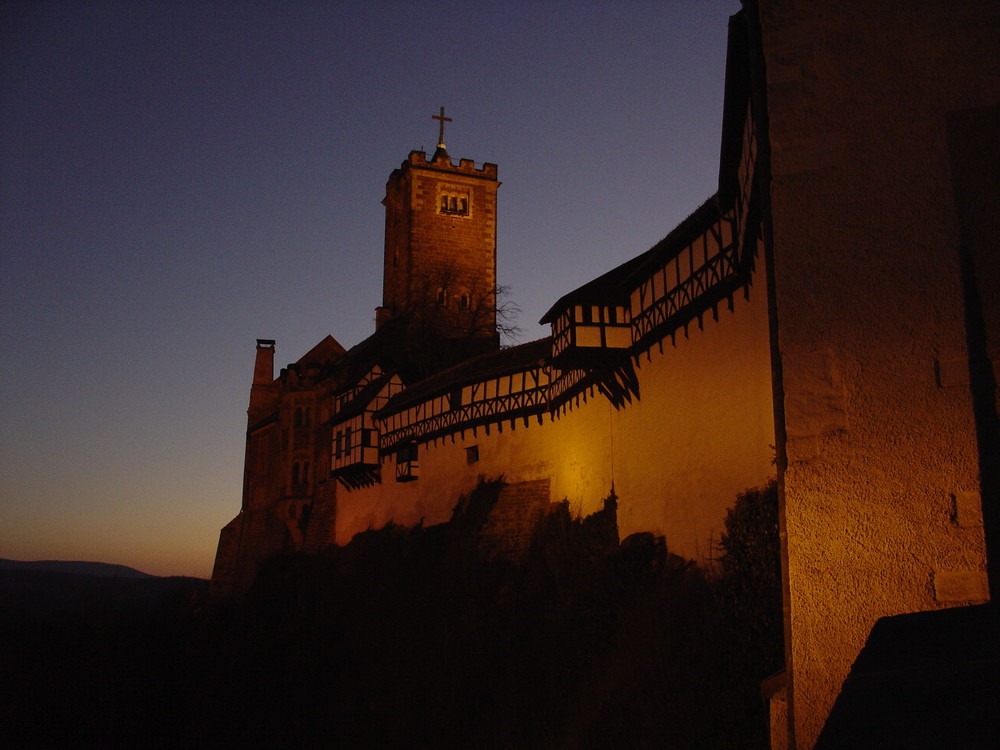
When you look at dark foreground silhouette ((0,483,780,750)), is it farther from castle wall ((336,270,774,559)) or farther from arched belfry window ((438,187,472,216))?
arched belfry window ((438,187,472,216))


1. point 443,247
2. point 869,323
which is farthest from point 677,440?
point 443,247

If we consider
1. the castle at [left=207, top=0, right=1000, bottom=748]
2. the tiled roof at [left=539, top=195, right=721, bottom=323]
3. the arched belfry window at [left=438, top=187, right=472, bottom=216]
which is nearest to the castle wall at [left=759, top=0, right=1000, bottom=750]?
the castle at [left=207, top=0, right=1000, bottom=748]

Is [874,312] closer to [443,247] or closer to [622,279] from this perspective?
[622,279]

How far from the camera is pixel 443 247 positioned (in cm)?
4375

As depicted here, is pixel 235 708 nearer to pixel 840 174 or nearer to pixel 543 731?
pixel 543 731

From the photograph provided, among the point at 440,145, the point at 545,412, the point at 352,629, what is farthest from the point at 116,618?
the point at 545,412

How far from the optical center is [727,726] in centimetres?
1016

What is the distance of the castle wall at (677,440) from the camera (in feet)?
42.3

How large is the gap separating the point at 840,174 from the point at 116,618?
156 ft

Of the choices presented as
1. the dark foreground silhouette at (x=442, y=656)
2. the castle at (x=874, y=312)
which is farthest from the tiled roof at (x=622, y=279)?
the castle at (x=874, y=312)

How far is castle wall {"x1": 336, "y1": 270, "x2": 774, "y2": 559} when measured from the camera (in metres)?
12.9

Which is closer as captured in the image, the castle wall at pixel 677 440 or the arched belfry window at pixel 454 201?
the castle wall at pixel 677 440

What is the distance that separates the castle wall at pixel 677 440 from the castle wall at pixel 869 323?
744 cm

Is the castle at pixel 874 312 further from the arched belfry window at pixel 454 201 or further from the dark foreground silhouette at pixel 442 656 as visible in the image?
the arched belfry window at pixel 454 201
